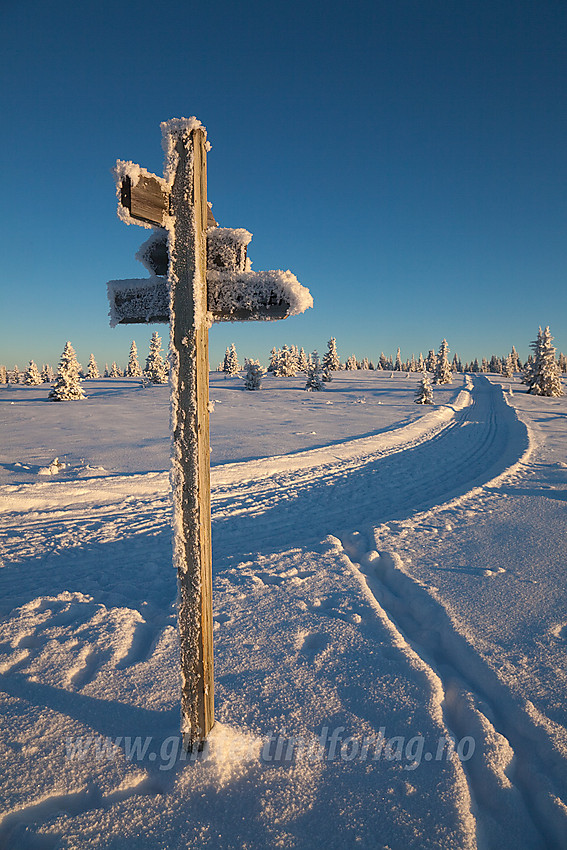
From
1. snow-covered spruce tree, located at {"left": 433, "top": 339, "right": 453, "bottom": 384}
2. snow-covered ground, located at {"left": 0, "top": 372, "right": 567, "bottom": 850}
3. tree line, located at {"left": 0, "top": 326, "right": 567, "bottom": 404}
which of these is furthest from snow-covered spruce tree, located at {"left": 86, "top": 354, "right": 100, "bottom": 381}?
snow-covered ground, located at {"left": 0, "top": 372, "right": 567, "bottom": 850}

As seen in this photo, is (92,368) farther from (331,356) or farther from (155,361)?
(331,356)

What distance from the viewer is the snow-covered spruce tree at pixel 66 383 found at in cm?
2919

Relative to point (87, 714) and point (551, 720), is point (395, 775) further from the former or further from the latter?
point (87, 714)

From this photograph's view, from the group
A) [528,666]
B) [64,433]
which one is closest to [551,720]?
[528,666]

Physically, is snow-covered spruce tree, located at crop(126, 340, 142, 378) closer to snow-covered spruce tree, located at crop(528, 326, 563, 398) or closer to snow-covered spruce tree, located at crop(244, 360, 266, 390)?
snow-covered spruce tree, located at crop(244, 360, 266, 390)

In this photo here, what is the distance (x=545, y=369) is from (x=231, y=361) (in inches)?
1992

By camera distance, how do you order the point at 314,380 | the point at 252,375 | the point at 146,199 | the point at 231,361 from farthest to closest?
the point at 231,361 → the point at 314,380 → the point at 252,375 → the point at 146,199

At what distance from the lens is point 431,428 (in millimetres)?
19359

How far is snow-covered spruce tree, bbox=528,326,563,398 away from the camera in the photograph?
39.9 m

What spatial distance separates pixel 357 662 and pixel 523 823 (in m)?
1.37

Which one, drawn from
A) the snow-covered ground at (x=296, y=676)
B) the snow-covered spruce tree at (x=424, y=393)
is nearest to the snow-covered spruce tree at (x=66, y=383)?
the snow-covered ground at (x=296, y=676)

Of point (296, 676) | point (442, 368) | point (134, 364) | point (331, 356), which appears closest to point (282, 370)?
point (331, 356)

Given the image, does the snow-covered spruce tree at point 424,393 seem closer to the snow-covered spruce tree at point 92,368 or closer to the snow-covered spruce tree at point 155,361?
the snow-covered spruce tree at point 155,361

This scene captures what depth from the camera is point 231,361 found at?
236 ft
